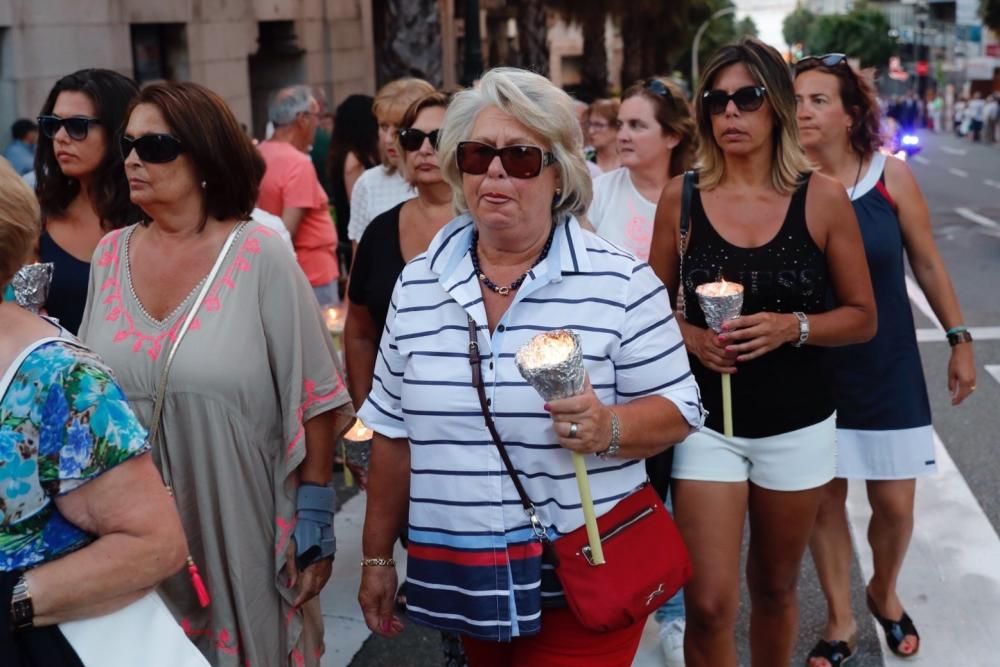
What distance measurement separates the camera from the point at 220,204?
142 inches

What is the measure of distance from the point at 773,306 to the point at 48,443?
2.26m

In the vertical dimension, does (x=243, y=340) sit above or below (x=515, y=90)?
below

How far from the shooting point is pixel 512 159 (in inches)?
119

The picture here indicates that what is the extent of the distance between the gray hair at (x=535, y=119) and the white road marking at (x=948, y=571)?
2.60 metres

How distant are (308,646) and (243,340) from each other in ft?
3.01

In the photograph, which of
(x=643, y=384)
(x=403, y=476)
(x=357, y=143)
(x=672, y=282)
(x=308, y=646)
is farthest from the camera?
(x=357, y=143)

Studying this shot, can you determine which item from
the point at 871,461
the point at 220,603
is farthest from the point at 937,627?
the point at 220,603

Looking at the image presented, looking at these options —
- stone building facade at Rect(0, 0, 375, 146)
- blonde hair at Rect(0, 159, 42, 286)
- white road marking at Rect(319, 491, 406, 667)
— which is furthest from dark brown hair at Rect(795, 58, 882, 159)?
stone building facade at Rect(0, 0, 375, 146)

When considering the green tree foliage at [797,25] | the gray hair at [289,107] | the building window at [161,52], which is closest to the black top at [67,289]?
the gray hair at [289,107]

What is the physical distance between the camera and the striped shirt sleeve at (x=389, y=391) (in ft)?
10.4

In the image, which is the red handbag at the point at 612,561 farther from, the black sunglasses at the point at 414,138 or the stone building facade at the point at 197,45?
the stone building facade at the point at 197,45

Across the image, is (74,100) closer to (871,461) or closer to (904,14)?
(871,461)

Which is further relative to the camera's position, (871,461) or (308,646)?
(871,461)

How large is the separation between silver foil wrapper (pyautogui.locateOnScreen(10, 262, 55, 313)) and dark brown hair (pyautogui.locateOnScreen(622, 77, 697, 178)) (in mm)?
2697
